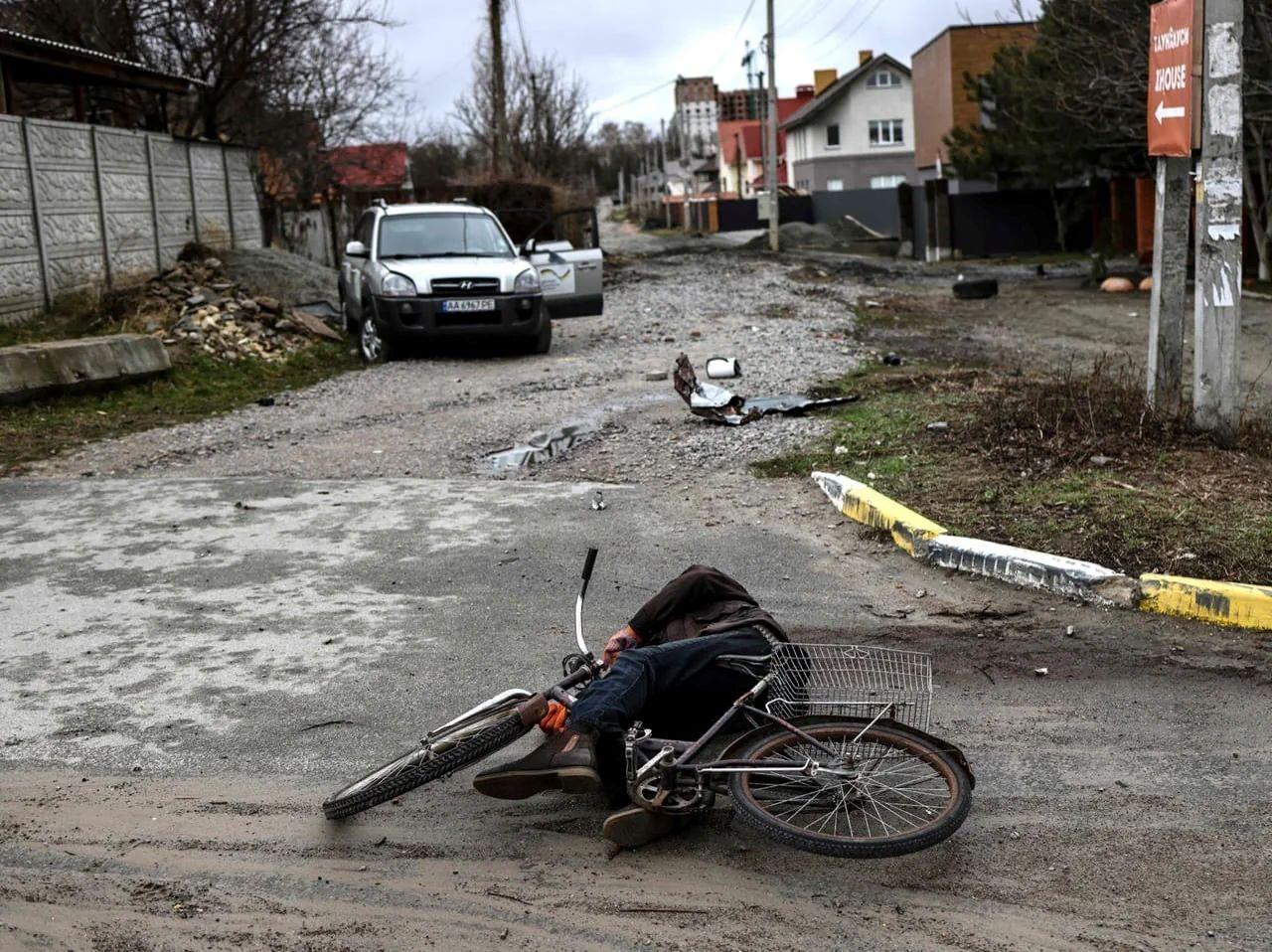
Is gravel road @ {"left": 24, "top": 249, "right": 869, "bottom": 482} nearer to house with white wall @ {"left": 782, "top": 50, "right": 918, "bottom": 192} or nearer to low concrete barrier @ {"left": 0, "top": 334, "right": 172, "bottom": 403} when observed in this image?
low concrete barrier @ {"left": 0, "top": 334, "right": 172, "bottom": 403}

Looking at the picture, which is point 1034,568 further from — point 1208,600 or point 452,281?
point 452,281

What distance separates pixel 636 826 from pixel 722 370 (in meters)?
9.05

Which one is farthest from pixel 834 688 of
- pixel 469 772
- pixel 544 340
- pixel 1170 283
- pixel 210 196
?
pixel 210 196

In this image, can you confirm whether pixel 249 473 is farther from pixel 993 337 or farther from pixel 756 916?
pixel 993 337

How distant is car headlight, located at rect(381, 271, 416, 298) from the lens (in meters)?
15.6

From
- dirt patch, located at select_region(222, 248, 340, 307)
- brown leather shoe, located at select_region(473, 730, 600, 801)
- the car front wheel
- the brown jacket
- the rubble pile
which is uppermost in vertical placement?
dirt patch, located at select_region(222, 248, 340, 307)

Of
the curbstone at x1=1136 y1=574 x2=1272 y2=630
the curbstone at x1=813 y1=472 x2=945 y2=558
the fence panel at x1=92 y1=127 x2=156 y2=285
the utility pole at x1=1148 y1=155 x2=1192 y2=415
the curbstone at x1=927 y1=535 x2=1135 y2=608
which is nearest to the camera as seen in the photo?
the curbstone at x1=1136 y1=574 x2=1272 y2=630

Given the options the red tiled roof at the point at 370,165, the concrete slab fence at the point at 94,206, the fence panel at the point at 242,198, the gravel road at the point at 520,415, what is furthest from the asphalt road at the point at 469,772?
the red tiled roof at the point at 370,165

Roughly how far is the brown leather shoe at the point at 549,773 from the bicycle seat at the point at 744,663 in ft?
1.71

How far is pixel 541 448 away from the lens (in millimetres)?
10188

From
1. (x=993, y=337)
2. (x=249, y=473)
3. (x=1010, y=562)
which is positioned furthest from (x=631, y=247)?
(x=1010, y=562)

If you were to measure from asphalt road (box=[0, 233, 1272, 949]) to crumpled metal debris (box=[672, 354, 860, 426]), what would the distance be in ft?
6.66

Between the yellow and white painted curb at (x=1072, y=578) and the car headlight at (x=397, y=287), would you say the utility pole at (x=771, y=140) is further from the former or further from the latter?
the yellow and white painted curb at (x=1072, y=578)

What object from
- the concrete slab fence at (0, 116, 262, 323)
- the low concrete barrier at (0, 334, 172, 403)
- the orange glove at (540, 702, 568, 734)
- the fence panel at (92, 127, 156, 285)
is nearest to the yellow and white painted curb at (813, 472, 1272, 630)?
the orange glove at (540, 702, 568, 734)
